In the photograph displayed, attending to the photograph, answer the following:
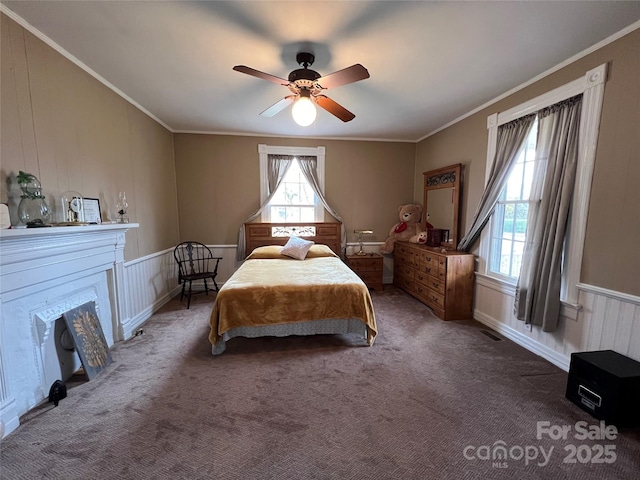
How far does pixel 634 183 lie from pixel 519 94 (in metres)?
1.41

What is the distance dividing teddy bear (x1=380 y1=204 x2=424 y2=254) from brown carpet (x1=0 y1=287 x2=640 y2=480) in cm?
225

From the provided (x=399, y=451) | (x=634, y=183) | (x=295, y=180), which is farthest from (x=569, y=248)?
(x=295, y=180)

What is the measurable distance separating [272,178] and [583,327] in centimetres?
420

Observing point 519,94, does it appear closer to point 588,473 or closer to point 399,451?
point 588,473

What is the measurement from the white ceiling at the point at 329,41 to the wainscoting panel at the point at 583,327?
1.97 metres

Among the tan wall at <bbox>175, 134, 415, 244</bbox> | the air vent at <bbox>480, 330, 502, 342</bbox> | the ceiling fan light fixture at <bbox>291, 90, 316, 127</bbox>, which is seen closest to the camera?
the ceiling fan light fixture at <bbox>291, 90, 316, 127</bbox>

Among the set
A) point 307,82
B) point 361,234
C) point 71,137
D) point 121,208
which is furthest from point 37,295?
point 361,234

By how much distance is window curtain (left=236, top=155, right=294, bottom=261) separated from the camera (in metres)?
4.43

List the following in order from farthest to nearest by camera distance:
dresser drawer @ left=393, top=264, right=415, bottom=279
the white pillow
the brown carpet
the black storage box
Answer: dresser drawer @ left=393, top=264, right=415, bottom=279, the white pillow, the black storage box, the brown carpet

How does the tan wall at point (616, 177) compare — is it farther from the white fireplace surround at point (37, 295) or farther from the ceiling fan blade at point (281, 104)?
the white fireplace surround at point (37, 295)

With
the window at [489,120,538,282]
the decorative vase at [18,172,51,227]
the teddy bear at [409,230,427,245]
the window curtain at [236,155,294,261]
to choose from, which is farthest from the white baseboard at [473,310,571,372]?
the decorative vase at [18,172,51,227]

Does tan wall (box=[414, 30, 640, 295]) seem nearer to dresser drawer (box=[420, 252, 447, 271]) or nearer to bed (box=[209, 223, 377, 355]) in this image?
dresser drawer (box=[420, 252, 447, 271])

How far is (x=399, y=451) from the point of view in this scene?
1492 millimetres

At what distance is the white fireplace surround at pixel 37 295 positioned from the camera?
1.60 meters
